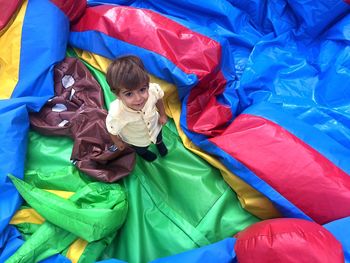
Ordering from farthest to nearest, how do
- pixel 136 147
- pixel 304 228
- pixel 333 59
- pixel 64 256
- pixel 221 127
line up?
pixel 333 59
pixel 221 127
pixel 136 147
pixel 64 256
pixel 304 228

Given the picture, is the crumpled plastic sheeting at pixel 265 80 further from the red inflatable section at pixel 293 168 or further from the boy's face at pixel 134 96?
the boy's face at pixel 134 96

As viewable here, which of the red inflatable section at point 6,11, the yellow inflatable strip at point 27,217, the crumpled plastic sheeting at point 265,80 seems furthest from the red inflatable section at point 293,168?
the red inflatable section at point 6,11

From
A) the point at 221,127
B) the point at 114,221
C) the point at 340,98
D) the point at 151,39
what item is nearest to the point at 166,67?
the point at 151,39

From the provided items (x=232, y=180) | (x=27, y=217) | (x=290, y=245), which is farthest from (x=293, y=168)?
(x=27, y=217)

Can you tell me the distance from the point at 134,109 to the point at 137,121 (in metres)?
0.05

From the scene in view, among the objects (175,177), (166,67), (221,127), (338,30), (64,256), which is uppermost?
(338,30)

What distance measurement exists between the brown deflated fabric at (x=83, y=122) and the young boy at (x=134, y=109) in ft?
0.28

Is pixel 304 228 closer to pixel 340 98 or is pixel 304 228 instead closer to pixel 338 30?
pixel 340 98

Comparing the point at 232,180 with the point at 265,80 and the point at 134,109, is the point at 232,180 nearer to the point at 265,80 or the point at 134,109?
the point at 134,109

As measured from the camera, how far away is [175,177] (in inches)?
49.5

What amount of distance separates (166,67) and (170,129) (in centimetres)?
21

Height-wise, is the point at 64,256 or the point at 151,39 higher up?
the point at 151,39

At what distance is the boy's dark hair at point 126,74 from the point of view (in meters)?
0.96

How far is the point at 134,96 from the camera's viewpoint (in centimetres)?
100
